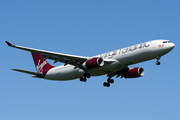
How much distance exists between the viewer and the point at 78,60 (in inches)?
1594

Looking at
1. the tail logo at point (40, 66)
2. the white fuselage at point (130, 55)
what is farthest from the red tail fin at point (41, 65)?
the white fuselage at point (130, 55)

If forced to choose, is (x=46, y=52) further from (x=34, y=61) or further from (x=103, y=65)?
(x=34, y=61)

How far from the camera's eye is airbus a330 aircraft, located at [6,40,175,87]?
121 feet

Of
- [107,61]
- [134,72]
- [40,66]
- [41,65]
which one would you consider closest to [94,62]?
[107,61]

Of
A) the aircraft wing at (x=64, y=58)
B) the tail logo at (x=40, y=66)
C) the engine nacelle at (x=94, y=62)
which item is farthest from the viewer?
the tail logo at (x=40, y=66)

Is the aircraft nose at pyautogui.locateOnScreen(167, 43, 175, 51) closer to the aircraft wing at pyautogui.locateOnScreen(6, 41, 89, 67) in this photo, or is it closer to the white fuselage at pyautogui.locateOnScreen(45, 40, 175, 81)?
the white fuselage at pyautogui.locateOnScreen(45, 40, 175, 81)

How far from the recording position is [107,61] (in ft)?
127

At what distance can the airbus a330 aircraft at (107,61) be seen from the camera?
37000mm

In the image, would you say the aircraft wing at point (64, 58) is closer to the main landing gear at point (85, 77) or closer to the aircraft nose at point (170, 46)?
the main landing gear at point (85, 77)

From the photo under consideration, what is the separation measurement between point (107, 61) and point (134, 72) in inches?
267

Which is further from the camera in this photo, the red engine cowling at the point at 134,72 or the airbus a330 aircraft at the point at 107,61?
the red engine cowling at the point at 134,72

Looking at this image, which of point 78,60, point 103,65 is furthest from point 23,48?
point 103,65

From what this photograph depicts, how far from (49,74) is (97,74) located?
7826mm

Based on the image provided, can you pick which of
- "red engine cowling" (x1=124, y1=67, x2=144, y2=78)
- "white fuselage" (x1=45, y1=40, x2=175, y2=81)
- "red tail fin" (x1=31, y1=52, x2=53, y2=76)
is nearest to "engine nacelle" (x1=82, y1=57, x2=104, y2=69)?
"white fuselage" (x1=45, y1=40, x2=175, y2=81)
